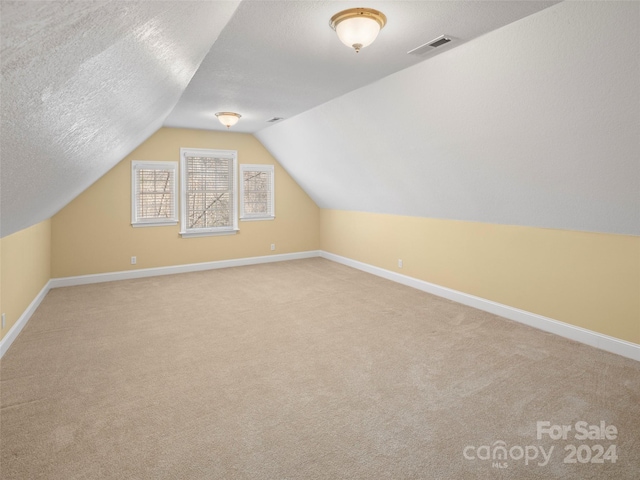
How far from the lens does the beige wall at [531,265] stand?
3.32m

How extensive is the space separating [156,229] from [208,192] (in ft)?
3.53

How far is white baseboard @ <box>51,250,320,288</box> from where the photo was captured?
Result: 5.74 m

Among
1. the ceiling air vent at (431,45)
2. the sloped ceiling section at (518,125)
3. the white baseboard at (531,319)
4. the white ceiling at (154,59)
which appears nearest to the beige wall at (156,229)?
the white ceiling at (154,59)

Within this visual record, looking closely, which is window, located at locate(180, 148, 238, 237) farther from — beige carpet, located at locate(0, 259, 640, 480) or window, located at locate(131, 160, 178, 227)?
beige carpet, located at locate(0, 259, 640, 480)

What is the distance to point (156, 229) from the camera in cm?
636

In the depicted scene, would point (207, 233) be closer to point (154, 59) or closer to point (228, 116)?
point (228, 116)

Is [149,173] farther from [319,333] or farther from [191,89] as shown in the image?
[319,333]

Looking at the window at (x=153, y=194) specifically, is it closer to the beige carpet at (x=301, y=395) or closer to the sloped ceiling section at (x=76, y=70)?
the beige carpet at (x=301, y=395)

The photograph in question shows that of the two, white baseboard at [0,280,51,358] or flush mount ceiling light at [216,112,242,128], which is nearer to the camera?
white baseboard at [0,280,51,358]

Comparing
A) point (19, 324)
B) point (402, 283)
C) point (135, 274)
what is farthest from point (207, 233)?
point (402, 283)

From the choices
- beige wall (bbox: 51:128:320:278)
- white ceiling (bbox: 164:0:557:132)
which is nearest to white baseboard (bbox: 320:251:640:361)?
beige wall (bbox: 51:128:320:278)

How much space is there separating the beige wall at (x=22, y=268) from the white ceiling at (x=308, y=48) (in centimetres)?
224

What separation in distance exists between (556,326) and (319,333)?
231cm

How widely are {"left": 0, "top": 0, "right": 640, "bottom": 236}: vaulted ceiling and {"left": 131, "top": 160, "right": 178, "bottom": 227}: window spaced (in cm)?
171
